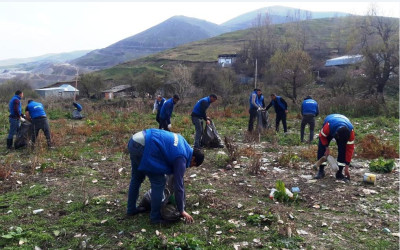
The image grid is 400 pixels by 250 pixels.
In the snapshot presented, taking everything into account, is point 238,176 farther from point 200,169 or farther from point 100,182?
point 100,182

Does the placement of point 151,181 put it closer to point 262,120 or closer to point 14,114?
point 14,114

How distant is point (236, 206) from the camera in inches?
179

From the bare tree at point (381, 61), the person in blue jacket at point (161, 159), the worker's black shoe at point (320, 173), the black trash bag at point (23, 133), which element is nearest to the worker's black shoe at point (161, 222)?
the person in blue jacket at point (161, 159)

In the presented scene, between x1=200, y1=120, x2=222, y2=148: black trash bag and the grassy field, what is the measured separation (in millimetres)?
632

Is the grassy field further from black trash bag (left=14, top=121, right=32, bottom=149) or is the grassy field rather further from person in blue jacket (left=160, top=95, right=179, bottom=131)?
person in blue jacket (left=160, top=95, right=179, bottom=131)

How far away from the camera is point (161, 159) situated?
145 inches

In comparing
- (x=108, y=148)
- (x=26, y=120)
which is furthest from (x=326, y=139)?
(x=26, y=120)

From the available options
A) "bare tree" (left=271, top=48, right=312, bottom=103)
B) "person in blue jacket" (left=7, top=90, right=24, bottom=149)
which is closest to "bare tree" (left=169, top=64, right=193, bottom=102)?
"bare tree" (left=271, top=48, right=312, bottom=103)

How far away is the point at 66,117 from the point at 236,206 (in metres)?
13.6

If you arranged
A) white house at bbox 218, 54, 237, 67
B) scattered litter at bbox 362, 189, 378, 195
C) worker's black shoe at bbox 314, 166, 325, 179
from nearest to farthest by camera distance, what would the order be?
scattered litter at bbox 362, 189, 378, 195
worker's black shoe at bbox 314, 166, 325, 179
white house at bbox 218, 54, 237, 67

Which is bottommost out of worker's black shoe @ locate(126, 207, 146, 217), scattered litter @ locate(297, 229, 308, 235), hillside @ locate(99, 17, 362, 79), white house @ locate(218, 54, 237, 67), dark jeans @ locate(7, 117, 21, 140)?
scattered litter @ locate(297, 229, 308, 235)

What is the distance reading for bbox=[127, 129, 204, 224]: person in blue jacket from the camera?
3621mm

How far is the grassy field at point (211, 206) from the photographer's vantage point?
3623 millimetres

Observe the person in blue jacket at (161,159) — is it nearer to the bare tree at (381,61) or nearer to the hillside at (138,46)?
the bare tree at (381,61)
